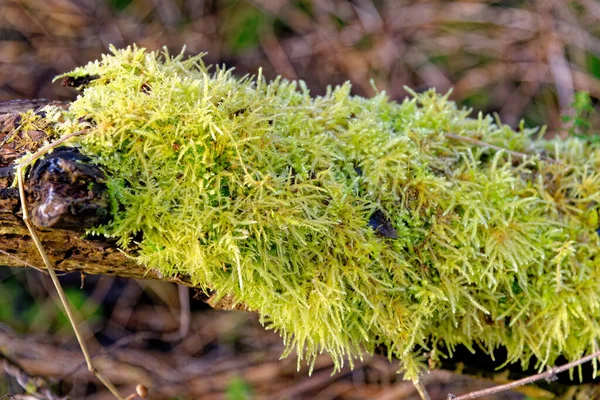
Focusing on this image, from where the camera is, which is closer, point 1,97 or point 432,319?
point 432,319

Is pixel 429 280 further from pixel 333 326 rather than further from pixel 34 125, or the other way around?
pixel 34 125

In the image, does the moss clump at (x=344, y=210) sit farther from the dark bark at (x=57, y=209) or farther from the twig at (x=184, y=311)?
the twig at (x=184, y=311)

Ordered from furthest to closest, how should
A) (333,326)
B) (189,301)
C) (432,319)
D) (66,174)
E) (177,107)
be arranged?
(189,301), (432,319), (333,326), (177,107), (66,174)

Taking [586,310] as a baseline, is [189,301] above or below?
above

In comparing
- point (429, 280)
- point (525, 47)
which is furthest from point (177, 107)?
point (525, 47)

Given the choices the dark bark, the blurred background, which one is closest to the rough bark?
the dark bark

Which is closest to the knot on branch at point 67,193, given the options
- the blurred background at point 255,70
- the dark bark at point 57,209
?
the dark bark at point 57,209
